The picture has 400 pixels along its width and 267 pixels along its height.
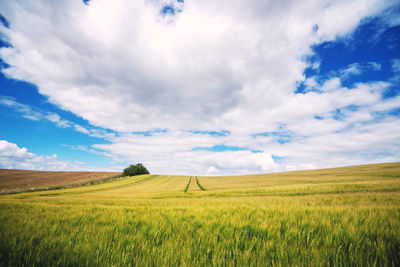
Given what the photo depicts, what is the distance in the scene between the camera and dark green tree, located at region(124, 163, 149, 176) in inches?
3383

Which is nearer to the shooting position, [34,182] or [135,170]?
[34,182]

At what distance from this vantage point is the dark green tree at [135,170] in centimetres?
8594

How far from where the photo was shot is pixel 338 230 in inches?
92.0

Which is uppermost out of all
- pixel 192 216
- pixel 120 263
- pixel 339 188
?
pixel 120 263

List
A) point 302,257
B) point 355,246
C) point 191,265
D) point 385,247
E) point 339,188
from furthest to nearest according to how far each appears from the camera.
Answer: point 339,188, point 355,246, point 385,247, point 302,257, point 191,265

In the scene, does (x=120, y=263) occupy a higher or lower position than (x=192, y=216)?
higher

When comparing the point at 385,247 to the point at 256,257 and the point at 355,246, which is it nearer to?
the point at 355,246

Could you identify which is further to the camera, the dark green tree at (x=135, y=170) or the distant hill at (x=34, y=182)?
the dark green tree at (x=135, y=170)

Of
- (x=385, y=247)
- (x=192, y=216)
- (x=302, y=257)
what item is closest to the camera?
(x=302, y=257)

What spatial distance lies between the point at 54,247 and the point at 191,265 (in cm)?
170

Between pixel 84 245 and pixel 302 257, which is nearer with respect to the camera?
pixel 302 257

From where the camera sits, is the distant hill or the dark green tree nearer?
the distant hill

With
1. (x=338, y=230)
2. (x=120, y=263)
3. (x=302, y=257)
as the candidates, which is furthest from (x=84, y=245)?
(x=338, y=230)

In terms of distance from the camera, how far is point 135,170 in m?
87.7
